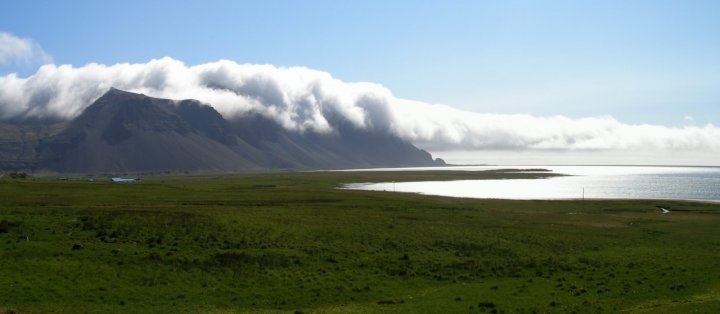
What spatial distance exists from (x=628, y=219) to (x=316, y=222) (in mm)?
55847

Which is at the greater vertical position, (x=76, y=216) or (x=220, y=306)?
(x=76, y=216)

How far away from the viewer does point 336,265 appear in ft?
154

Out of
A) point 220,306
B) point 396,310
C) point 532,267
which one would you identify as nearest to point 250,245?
point 220,306

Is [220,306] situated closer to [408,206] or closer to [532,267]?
[532,267]

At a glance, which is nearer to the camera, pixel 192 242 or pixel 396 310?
pixel 396 310

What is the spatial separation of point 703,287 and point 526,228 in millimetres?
33563

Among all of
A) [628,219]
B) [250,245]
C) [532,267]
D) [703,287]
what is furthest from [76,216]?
[628,219]

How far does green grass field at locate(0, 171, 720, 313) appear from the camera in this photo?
35.7 metres

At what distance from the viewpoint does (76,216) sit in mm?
60531

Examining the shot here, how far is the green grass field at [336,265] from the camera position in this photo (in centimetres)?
3569

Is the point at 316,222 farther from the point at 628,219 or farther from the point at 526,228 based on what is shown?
the point at 628,219

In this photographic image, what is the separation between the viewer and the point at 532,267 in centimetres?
4822

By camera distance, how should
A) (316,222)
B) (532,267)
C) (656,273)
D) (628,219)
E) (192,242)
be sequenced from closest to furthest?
(656,273) < (532,267) < (192,242) < (316,222) < (628,219)

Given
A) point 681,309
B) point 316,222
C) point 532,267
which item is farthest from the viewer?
point 316,222
